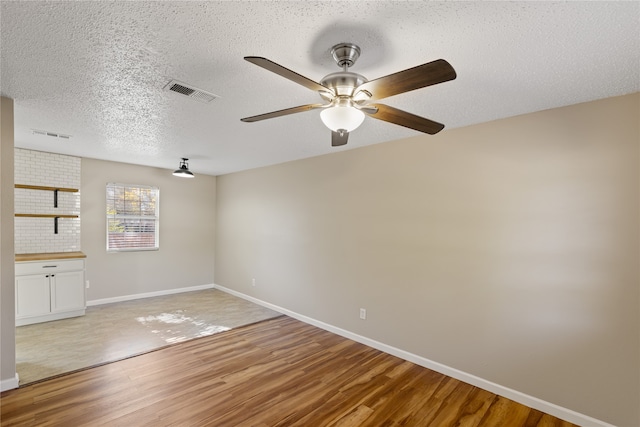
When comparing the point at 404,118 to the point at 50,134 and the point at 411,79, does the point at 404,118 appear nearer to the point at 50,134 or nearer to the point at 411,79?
the point at 411,79

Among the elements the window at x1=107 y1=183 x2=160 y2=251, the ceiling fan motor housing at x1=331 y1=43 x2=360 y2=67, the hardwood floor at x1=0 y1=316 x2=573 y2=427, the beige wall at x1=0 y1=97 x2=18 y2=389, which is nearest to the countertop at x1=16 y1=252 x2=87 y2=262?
the window at x1=107 y1=183 x2=160 y2=251

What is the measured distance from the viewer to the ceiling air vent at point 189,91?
212 cm

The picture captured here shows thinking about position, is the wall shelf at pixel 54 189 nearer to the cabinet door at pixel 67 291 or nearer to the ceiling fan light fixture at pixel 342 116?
the cabinet door at pixel 67 291

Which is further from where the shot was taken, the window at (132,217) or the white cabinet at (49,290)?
the window at (132,217)

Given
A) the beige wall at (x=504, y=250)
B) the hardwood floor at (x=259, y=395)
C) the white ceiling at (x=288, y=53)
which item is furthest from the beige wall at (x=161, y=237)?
the beige wall at (x=504, y=250)

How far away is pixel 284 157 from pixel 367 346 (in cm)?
283

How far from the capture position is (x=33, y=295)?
3967 mm

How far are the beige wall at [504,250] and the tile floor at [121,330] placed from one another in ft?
4.89

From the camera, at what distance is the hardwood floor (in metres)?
2.25

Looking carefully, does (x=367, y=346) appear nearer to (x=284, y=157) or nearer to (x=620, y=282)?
(x=620, y=282)

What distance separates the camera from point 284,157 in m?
4.45

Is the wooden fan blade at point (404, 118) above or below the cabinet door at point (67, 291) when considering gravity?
above

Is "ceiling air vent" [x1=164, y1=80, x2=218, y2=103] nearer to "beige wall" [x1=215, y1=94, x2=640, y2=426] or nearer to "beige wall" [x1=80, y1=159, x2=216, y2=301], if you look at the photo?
"beige wall" [x1=215, y1=94, x2=640, y2=426]

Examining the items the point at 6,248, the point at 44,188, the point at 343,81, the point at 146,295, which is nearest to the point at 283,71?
the point at 343,81
